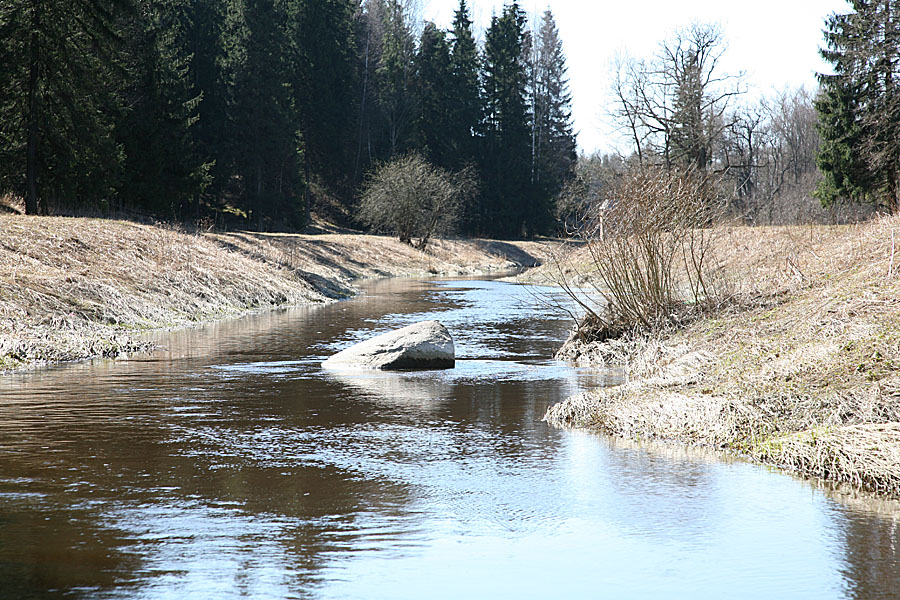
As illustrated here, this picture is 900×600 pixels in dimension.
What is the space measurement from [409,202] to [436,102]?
898 inches

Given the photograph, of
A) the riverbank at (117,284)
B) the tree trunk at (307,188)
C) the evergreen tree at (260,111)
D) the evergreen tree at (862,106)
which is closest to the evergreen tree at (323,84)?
the tree trunk at (307,188)

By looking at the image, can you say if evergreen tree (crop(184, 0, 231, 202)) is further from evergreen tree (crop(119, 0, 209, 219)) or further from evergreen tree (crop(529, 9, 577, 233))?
evergreen tree (crop(529, 9, 577, 233))

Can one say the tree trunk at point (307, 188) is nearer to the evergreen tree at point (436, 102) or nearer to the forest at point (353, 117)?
the forest at point (353, 117)

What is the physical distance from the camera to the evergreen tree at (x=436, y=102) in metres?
76.9

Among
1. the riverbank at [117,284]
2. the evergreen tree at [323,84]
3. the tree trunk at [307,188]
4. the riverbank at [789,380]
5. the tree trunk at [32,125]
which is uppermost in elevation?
the evergreen tree at [323,84]

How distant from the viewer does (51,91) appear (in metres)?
29.5

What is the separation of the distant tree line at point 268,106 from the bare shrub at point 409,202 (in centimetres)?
530

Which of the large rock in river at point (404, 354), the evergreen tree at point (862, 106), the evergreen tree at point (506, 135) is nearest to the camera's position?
the large rock in river at point (404, 354)

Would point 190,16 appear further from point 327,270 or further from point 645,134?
point 645,134

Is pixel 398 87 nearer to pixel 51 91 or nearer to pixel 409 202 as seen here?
pixel 409 202

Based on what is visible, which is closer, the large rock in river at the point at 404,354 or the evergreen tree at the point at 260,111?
the large rock in river at the point at 404,354

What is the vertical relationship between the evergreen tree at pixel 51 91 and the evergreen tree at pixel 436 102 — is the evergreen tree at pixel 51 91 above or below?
below

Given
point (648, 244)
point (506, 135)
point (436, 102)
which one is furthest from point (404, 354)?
point (506, 135)

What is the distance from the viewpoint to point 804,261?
54.3 ft
